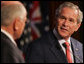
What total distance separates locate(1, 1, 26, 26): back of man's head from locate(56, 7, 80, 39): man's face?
1.01ft

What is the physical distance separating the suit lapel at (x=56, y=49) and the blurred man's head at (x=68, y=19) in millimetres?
82

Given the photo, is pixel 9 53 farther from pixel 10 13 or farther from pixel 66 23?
pixel 66 23

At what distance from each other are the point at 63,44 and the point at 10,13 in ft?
1.31

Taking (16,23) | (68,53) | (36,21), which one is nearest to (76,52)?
(68,53)

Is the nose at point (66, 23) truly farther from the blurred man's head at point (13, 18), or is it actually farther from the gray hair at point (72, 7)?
the blurred man's head at point (13, 18)

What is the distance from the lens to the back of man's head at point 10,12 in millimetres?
1194

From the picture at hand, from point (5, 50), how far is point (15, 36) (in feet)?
0.31

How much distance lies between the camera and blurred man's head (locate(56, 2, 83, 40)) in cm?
145

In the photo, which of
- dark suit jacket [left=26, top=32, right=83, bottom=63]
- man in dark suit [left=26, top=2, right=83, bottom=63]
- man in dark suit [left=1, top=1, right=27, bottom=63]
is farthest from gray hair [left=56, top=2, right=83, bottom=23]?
man in dark suit [left=1, top=1, right=27, bottom=63]

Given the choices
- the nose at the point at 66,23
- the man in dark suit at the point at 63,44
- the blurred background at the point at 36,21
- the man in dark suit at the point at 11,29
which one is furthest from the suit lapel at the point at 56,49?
the blurred background at the point at 36,21

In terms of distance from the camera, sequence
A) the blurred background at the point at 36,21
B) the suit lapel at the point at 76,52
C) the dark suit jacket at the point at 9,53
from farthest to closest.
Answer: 1. the blurred background at the point at 36,21
2. the suit lapel at the point at 76,52
3. the dark suit jacket at the point at 9,53

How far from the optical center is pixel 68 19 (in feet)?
4.83

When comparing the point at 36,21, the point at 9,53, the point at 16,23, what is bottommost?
the point at 36,21

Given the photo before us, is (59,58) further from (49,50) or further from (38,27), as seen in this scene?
(38,27)
